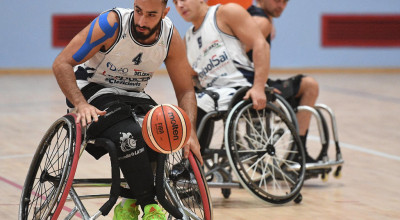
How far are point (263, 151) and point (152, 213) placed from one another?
132 cm

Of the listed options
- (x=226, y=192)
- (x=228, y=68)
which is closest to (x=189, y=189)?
(x=226, y=192)

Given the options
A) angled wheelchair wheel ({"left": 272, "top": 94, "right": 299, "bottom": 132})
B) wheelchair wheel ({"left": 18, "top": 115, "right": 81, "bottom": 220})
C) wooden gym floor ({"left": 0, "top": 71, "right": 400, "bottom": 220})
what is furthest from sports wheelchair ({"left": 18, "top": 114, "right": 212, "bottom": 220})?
angled wheelchair wheel ({"left": 272, "top": 94, "right": 299, "bottom": 132})

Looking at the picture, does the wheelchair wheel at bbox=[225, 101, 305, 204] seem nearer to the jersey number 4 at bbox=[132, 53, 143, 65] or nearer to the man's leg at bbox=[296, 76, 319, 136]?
the man's leg at bbox=[296, 76, 319, 136]

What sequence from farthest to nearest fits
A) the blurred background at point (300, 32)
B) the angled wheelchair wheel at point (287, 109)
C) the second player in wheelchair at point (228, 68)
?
the blurred background at point (300, 32) < the angled wheelchair wheel at point (287, 109) < the second player in wheelchair at point (228, 68)

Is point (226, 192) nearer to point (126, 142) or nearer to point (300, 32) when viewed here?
point (126, 142)

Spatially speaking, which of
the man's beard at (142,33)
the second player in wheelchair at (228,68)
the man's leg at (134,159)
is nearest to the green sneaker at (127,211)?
the man's leg at (134,159)

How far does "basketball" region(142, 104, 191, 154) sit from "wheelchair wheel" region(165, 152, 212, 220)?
185 mm

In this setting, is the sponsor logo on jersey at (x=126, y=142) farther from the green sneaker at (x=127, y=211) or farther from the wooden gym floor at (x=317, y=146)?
the wooden gym floor at (x=317, y=146)

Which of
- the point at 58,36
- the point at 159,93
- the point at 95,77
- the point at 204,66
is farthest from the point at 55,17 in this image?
the point at 95,77

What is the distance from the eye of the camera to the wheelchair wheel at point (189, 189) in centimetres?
308

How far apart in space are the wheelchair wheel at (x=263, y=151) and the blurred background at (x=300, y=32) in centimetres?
672

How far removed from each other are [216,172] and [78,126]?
1.58m

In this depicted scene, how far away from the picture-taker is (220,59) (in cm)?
447

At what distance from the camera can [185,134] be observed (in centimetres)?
298
